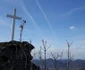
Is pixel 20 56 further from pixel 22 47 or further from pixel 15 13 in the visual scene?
pixel 15 13

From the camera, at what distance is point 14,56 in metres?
25.4

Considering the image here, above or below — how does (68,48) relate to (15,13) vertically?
below

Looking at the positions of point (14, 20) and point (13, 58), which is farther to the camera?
point (14, 20)

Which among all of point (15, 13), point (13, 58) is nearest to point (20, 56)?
point (13, 58)

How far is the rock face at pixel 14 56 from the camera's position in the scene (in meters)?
24.8

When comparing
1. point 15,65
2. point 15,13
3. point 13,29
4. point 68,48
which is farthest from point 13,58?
point 68,48

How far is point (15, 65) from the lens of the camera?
25.2m

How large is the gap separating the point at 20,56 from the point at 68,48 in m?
27.6

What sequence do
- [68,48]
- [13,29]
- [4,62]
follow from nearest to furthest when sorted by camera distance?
[4,62]
[13,29]
[68,48]

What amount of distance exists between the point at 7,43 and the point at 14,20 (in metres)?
8.98

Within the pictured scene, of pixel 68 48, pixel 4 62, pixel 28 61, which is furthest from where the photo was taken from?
pixel 68 48

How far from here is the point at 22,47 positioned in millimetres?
26141

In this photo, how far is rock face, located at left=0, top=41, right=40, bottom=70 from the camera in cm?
2478

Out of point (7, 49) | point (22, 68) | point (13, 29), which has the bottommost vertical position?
point (22, 68)
